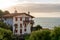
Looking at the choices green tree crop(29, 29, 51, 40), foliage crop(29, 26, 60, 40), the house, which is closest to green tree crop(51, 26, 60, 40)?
foliage crop(29, 26, 60, 40)

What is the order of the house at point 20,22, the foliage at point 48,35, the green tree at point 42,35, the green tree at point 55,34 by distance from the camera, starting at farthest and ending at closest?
the house at point 20,22
the green tree at point 42,35
the foliage at point 48,35
the green tree at point 55,34

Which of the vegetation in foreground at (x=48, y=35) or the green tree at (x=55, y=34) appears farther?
the vegetation in foreground at (x=48, y=35)

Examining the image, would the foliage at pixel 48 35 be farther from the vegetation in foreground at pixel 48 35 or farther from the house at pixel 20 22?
the house at pixel 20 22

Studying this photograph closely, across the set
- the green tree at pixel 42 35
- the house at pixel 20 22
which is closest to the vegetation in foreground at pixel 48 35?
the green tree at pixel 42 35

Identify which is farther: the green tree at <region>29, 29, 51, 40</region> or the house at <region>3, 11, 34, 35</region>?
the house at <region>3, 11, 34, 35</region>

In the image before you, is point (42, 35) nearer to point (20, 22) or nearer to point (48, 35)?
point (48, 35)

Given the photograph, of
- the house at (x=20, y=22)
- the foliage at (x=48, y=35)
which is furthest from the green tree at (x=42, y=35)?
the house at (x=20, y=22)

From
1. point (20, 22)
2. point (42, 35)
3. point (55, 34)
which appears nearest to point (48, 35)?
point (42, 35)

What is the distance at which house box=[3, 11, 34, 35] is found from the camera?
39.2 m

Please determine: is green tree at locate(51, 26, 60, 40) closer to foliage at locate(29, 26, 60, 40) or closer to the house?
foliage at locate(29, 26, 60, 40)

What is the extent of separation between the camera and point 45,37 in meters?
26.6

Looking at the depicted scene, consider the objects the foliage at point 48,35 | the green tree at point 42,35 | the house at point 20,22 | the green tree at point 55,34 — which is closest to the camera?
the green tree at point 55,34

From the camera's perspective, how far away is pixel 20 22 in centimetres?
3962

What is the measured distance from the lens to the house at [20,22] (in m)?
39.2
